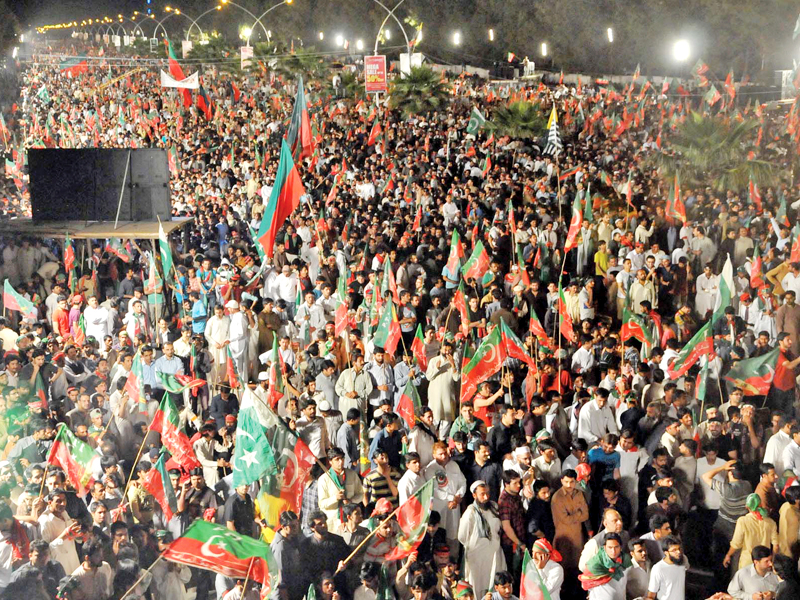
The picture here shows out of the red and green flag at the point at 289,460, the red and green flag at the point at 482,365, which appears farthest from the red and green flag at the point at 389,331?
the red and green flag at the point at 289,460

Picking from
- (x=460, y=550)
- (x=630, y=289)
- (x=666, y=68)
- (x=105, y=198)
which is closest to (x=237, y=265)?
(x=105, y=198)

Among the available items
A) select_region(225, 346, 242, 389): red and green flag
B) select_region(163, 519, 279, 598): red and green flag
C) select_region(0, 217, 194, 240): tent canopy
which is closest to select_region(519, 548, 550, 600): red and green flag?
select_region(163, 519, 279, 598): red and green flag

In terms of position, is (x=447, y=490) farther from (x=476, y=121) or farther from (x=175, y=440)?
(x=476, y=121)

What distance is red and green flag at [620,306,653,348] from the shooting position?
10523 mm

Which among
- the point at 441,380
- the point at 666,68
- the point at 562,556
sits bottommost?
the point at 562,556

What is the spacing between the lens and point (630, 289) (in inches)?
501

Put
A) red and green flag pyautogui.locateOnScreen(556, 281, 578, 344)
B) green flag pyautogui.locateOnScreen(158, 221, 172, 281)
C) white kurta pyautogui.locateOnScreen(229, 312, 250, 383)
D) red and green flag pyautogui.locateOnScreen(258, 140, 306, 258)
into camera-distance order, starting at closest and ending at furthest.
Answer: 1. red and green flag pyautogui.locateOnScreen(556, 281, 578, 344)
2. white kurta pyautogui.locateOnScreen(229, 312, 250, 383)
3. red and green flag pyautogui.locateOnScreen(258, 140, 306, 258)
4. green flag pyautogui.locateOnScreen(158, 221, 172, 281)

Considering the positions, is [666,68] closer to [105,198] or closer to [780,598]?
[105,198]

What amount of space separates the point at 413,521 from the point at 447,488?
2.93ft

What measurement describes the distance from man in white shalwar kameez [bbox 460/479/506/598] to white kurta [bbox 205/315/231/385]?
477 centimetres

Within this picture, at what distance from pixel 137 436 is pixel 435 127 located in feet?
73.1

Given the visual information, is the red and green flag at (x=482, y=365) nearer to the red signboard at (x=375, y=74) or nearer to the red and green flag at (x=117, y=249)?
the red and green flag at (x=117, y=249)

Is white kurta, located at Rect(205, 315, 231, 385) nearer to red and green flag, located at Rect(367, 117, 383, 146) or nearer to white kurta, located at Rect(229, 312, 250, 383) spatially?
white kurta, located at Rect(229, 312, 250, 383)

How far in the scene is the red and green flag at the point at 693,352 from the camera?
9.54 meters
